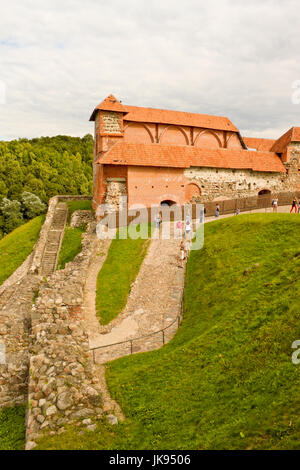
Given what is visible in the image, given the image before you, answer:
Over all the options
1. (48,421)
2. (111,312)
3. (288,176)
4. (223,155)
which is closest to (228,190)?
(223,155)

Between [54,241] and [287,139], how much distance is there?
28.2 metres

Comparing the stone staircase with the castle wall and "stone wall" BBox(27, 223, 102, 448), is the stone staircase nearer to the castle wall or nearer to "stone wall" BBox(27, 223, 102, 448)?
the castle wall

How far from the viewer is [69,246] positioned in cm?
2612

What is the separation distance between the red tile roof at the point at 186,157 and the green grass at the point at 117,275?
309 inches

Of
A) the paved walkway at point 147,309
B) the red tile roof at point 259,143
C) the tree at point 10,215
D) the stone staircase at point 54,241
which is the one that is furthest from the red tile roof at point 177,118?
the tree at point 10,215

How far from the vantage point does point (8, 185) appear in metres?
63.0

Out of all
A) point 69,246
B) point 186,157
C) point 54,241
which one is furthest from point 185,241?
point 54,241

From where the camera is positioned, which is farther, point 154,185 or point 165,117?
point 165,117

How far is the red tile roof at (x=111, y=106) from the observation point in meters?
28.7

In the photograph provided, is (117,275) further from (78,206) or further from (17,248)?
(78,206)

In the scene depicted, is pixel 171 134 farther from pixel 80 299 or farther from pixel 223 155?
pixel 80 299

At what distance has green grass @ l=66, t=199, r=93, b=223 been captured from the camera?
32.9 m

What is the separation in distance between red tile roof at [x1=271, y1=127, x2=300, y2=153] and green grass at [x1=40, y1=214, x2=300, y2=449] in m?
22.7
